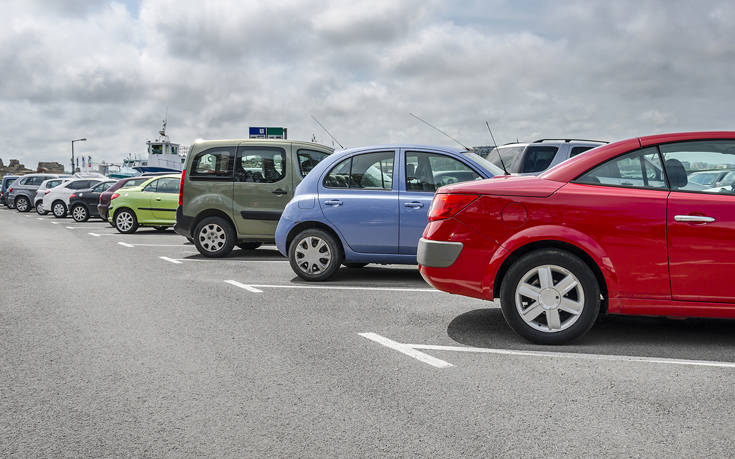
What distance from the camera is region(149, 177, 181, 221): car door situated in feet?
59.3

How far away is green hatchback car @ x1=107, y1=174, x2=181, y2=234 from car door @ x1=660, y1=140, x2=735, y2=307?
1482cm

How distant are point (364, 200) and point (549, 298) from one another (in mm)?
3459

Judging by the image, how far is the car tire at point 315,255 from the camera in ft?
28.2

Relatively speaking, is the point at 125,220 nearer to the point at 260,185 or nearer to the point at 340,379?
the point at 260,185

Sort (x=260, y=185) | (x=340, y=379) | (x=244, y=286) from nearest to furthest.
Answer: (x=340, y=379)
(x=244, y=286)
(x=260, y=185)

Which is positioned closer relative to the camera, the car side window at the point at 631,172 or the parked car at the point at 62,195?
the car side window at the point at 631,172

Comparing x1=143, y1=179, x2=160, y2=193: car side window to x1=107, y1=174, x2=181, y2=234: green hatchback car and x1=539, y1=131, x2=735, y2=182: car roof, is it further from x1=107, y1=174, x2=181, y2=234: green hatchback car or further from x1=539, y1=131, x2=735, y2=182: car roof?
x1=539, y1=131, x2=735, y2=182: car roof

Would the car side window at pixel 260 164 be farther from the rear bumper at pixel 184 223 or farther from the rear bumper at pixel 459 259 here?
the rear bumper at pixel 459 259

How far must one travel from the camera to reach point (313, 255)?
8.73m

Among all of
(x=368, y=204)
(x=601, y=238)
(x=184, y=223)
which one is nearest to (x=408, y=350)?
(x=601, y=238)

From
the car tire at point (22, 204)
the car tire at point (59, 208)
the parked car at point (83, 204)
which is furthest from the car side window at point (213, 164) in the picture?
the car tire at point (22, 204)

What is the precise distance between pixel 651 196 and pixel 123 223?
51.0 ft

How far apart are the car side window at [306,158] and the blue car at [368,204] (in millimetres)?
2419

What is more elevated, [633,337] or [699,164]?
[699,164]
